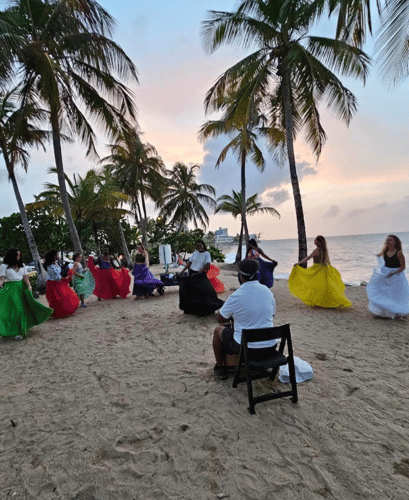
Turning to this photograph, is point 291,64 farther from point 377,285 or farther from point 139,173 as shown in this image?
point 139,173

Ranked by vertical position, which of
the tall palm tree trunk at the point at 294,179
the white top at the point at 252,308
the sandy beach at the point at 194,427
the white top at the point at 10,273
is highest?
the tall palm tree trunk at the point at 294,179

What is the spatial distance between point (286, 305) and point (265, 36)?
884 centimetres

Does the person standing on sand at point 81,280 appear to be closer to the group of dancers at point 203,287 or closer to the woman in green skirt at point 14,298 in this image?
the group of dancers at point 203,287

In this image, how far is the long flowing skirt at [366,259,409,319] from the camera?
5.21 meters

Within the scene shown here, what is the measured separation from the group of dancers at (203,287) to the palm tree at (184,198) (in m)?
19.3

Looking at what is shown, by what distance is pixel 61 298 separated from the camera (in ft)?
21.6

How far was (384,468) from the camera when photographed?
1.98 meters

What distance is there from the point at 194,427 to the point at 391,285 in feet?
15.3

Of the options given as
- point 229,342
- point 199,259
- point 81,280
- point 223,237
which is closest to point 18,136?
point 81,280

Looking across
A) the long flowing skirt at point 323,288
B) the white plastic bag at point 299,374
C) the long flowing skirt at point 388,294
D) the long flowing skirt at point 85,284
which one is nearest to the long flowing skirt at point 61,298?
the long flowing skirt at point 85,284

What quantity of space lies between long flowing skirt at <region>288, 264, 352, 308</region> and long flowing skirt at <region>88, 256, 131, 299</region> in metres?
5.47

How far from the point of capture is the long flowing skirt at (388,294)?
5.21m

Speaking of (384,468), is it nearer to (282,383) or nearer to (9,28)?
(282,383)

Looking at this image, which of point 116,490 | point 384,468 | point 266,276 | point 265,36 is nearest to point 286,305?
point 266,276
